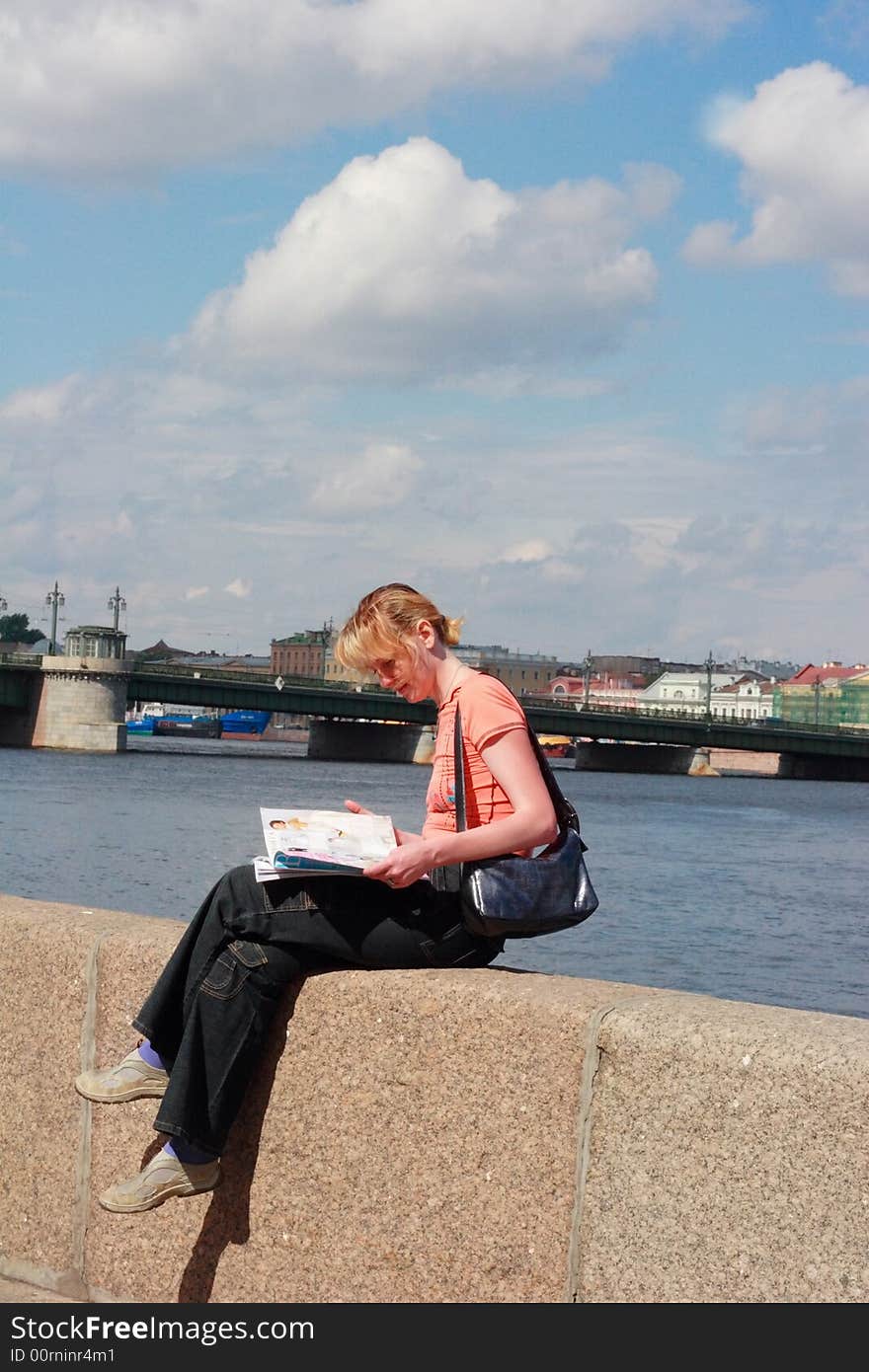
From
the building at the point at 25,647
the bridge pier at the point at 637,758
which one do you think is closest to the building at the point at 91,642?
the bridge pier at the point at 637,758

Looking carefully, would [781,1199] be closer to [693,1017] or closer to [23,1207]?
[693,1017]

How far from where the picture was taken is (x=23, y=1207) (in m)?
3.28

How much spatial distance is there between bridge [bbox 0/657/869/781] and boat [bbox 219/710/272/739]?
5337cm

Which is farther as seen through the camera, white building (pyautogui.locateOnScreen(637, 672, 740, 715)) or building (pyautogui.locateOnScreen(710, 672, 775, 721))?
white building (pyautogui.locateOnScreen(637, 672, 740, 715))

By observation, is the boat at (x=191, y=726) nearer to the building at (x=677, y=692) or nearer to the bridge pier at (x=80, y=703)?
→ the building at (x=677, y=692)

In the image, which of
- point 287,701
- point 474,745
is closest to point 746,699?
point 287,701

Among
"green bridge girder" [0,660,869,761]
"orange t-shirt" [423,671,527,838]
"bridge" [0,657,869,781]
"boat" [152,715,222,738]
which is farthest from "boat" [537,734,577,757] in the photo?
"orange t-shirt" [423,671,527,838]

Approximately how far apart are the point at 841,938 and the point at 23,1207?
60.6 feet

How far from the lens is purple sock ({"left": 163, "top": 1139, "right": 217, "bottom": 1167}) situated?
2.93 meters

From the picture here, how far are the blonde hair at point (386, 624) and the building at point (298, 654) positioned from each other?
142 metres

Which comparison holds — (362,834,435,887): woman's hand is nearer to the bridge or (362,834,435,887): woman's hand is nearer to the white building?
the bridge

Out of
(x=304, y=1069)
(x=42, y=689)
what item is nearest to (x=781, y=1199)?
(x=304, y=1069)

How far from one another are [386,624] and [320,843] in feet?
1.39

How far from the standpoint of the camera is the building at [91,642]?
7250cm
